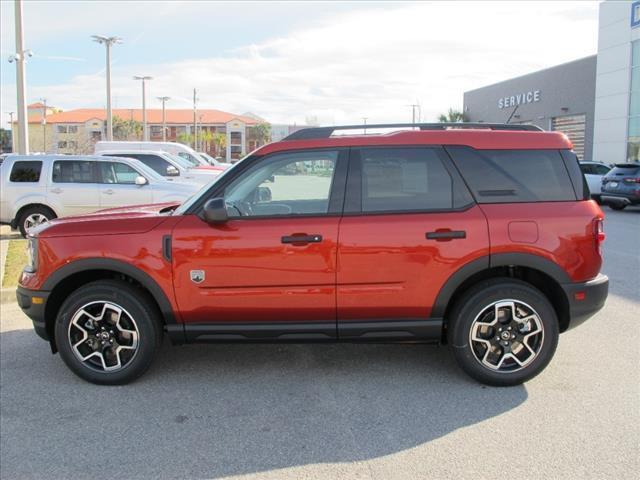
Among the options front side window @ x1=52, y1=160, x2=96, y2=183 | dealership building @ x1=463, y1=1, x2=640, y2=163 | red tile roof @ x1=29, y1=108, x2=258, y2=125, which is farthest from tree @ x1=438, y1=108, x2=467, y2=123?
red tile roof @ x1=29, y1=108, x2=258, y2=125

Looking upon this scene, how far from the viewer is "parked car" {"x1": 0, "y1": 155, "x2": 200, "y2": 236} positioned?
11719mm

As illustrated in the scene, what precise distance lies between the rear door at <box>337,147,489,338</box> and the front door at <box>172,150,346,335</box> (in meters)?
0.13

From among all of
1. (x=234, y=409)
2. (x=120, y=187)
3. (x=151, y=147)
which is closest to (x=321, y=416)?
(x=234, y=409)

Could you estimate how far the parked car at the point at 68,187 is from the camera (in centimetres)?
1172

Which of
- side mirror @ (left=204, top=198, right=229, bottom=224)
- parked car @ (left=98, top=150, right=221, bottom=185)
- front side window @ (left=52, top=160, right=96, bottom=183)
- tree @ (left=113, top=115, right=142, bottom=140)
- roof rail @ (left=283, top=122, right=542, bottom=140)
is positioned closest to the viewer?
side mirror @ (left=204, top=198, right=229, bottom=224)

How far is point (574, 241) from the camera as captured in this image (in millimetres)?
4281

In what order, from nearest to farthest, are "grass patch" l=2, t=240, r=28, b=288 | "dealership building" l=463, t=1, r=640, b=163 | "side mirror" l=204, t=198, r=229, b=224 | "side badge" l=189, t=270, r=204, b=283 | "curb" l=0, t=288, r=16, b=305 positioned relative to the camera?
"side mirror" l=204, t=198, r=229, b=224 → "side badge" l=189, t=270, r=204, b=283 → "curb" l=0, t=288, r=16, b=305 → "grass patch" l=2, t=240, r=28, b=288 → "dealership building" l=463, t=1, r=640, b=163

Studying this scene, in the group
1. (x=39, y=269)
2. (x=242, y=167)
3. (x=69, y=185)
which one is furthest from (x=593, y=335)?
(x=69, y=185)

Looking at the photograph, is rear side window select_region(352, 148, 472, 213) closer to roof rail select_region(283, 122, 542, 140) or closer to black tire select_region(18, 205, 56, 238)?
roof rail select_region(283, 122, 542, 140)

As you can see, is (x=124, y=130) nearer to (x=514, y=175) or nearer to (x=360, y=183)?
(x=360, y=183)

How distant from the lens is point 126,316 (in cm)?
446

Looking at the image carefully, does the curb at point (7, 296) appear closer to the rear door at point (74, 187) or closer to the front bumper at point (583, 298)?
the rear door at point (74, 187)

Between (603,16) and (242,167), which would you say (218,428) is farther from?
(603,16)

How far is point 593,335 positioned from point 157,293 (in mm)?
3950
